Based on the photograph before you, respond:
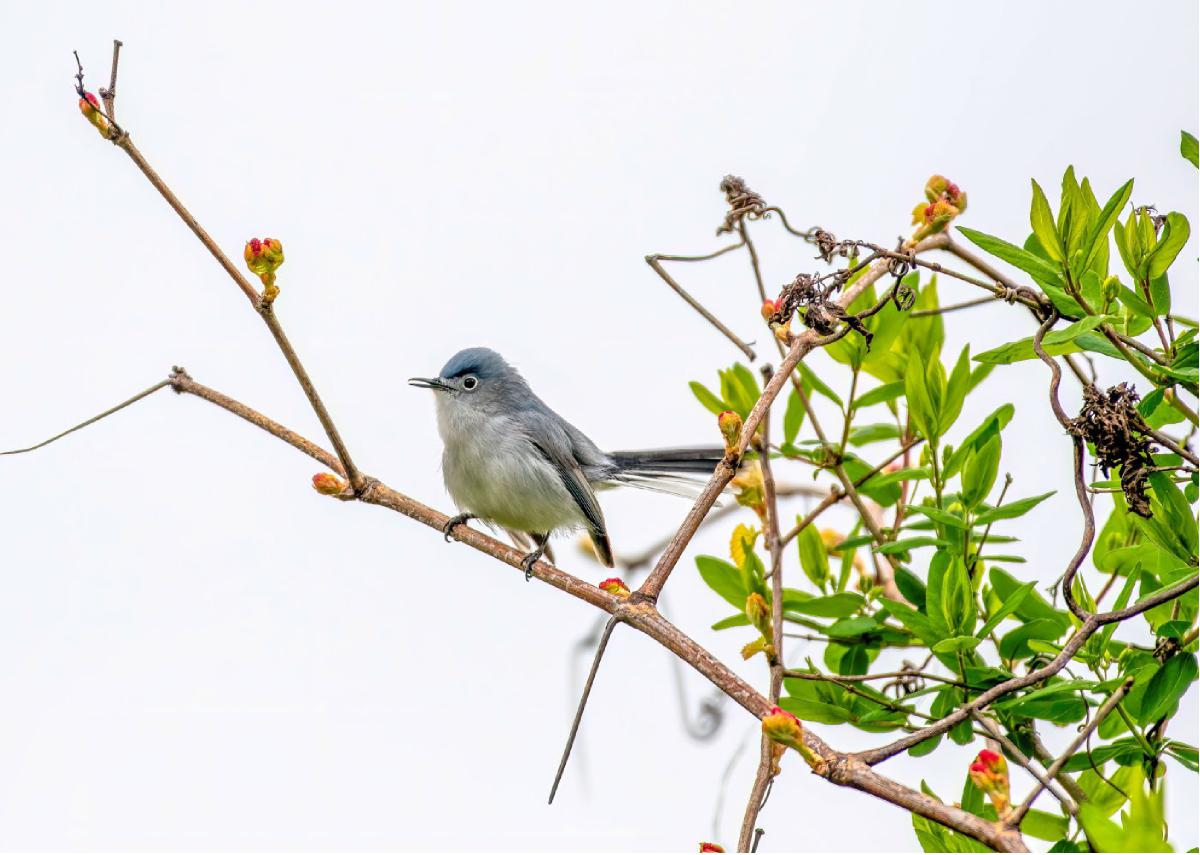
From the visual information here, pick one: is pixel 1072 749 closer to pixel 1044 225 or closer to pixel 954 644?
pixel 954 644

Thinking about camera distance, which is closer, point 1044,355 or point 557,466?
point 1044,355

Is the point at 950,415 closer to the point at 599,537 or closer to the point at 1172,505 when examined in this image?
the point at 1172,505

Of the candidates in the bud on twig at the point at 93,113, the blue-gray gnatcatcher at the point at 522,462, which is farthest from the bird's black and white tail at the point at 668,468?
the bud on twig at the point at 93,113

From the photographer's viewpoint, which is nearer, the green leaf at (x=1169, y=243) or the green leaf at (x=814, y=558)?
the green leaf at (x=1169, y=243)

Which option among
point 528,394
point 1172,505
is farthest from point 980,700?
point 528,394

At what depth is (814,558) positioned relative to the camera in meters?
2.42

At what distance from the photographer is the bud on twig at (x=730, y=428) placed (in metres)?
1.75

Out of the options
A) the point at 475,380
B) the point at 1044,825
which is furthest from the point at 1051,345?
the point at 475,380

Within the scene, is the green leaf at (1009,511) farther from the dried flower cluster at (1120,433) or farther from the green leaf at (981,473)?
the dried flower cluster at (1120,433)

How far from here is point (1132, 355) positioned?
1665 millimetres

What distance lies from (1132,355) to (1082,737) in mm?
528

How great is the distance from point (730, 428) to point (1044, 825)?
2.45 ft

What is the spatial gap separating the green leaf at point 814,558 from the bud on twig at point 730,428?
689 millimetres

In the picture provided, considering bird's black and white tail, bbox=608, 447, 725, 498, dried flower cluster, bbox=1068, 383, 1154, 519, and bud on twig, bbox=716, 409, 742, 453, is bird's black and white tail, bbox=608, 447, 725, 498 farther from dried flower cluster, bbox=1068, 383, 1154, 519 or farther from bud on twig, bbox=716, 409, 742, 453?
dried flower cluster, bbox=1068, 383, 1154, 519
